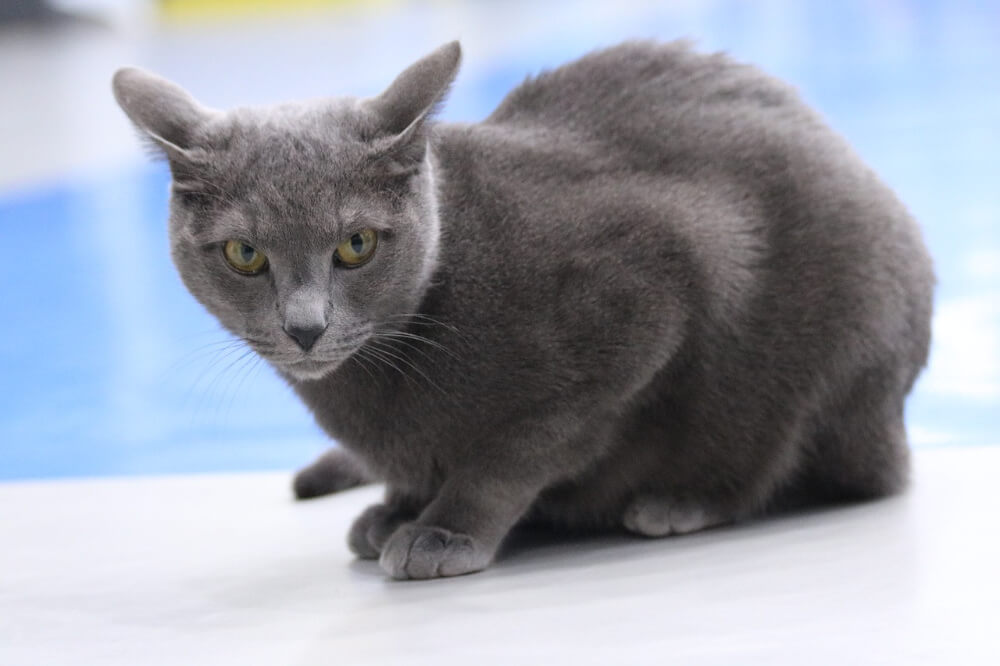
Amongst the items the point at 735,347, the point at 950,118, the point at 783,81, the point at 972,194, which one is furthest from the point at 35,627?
the point at 950,118

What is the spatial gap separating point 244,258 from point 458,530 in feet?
1.48

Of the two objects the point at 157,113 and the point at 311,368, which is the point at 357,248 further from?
the point at 157,113

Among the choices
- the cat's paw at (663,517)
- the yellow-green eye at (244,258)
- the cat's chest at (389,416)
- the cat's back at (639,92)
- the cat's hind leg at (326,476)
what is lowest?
the cat's hind leg at (326,476)

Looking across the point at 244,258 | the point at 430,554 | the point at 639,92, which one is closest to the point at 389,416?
the point at 430,554

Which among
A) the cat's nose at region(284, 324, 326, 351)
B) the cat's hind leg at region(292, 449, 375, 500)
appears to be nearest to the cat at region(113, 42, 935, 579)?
the cat's nose at region(284, 324, 326, 351)

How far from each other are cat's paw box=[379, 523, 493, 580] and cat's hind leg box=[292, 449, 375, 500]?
19.9 inches

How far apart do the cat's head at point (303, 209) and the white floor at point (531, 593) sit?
0.32 metres

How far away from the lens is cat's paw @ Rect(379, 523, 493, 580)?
63.1 inches

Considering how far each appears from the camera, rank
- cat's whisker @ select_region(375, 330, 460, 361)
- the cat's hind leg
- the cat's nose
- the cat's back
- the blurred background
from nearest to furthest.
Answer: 1. the cat's nose
2. cat's whisker @ select_region(375, 330, 460, 361)
3. the cat's back
4. the cat's hind leg
5. the blurred background

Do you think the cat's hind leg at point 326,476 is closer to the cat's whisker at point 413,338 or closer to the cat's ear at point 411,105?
the cat's whisker at point 413,338

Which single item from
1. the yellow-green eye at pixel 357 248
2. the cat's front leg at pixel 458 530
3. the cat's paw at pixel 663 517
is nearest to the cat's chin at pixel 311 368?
the yellow-green eye at pixel 357 248

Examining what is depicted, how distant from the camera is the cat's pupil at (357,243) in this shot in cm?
152

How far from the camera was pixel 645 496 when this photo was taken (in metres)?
1.81

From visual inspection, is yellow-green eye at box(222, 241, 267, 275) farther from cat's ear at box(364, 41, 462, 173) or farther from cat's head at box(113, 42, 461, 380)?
cat's ear at box(364, 41, 462, 173)
